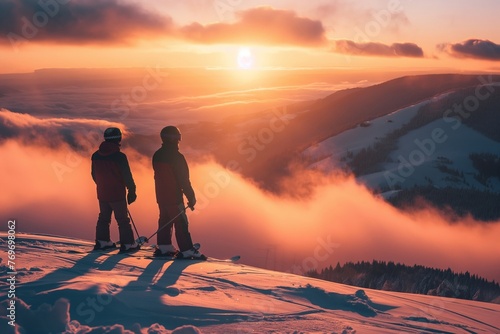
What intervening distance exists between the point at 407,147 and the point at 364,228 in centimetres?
3011

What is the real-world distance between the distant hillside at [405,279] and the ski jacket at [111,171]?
784 cm

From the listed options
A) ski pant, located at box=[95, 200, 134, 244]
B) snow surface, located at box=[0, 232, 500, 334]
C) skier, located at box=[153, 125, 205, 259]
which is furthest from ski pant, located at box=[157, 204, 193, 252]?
snow surface, located at box=[0, 232, 500, 334]

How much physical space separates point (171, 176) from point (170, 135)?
75 cm

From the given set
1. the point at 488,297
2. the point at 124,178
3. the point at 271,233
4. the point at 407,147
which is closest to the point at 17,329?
the point at 124,178

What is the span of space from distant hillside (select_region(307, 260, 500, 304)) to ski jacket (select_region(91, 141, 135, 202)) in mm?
7840

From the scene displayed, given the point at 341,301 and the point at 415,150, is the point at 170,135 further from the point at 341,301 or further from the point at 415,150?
the point at 415,150

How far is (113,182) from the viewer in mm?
11453

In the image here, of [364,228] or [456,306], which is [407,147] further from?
[456,306]

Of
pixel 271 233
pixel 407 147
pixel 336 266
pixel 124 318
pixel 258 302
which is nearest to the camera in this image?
pixel 124 318

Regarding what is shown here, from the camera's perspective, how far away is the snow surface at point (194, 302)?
6.60 metres

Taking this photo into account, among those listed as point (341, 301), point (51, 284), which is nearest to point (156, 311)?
point (51, 284)

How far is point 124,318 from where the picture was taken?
6.75 metres

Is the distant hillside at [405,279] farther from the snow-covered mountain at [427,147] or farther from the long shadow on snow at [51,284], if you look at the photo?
the snow-covered mountain at [427,147]

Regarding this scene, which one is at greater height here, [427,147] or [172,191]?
[427,147]
